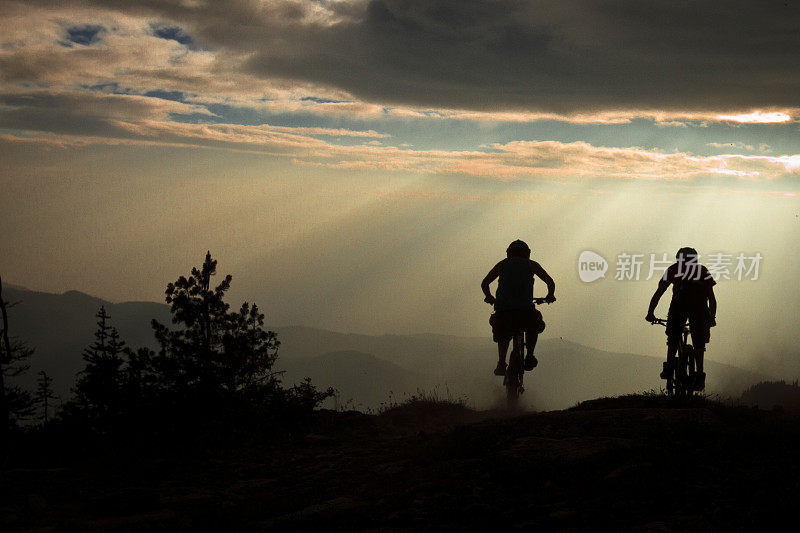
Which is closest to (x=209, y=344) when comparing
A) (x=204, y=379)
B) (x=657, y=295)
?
(x=204, y=379)

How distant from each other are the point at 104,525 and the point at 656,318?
31.3 ft

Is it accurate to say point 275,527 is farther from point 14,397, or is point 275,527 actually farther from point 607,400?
point 14,397

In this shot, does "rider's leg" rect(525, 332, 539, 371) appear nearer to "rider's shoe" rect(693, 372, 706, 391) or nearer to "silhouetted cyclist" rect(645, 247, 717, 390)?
"silhouetted cyclist" rect(645, 247, 717, 390)

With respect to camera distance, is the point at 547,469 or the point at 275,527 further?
the point at 547,469

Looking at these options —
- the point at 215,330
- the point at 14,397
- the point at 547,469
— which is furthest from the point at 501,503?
the point at 14,397

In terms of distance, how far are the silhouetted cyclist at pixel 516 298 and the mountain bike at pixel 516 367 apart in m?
0.09

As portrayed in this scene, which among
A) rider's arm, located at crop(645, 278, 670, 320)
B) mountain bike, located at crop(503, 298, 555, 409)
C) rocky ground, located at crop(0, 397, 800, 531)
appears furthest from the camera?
rider's arm, located at crop(645, 278, 670, 320)

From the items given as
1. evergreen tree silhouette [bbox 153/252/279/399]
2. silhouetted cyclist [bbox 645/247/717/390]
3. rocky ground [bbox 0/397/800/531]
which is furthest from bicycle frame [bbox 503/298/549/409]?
evergreen tree silhouette [bbox 153/252/279/399]

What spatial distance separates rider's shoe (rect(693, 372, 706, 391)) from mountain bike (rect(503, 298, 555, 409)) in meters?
2.68

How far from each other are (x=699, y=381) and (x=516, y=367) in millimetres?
2927

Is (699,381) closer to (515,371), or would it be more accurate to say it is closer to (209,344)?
(515,371)

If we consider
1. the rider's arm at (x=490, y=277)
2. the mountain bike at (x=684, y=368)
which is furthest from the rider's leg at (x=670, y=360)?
the rider's arm at (x=490, y=277)

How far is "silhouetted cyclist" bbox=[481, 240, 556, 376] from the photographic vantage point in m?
10.7

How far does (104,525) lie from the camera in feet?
19.2
